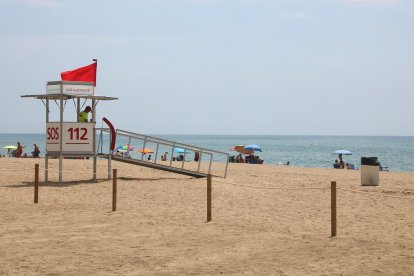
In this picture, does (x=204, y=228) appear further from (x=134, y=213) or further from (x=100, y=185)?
(x=100, y=185)

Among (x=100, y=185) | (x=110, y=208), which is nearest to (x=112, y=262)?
(x=110, y=208)

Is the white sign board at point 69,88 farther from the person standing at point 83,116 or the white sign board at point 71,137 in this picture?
the white sign board at point 71,137

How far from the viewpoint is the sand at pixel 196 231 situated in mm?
10123

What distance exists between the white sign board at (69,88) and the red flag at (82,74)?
1.79ft

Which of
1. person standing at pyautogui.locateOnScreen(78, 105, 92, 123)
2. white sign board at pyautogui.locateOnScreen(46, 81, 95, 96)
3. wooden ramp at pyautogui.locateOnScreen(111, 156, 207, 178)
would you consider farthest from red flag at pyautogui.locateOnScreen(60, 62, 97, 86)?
wooden ramp at pyautogui.locateOnScreen(111, 156, 207, 178)

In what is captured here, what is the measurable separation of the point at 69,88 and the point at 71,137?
1.60 metres

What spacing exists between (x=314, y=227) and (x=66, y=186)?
396 inches

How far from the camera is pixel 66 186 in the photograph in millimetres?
21703

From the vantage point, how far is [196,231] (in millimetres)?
13477

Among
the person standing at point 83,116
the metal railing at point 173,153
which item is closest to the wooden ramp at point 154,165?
the metal railing at point 173,153

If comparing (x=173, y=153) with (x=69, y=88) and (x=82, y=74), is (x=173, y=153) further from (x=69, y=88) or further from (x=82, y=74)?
(x=69, y=88)

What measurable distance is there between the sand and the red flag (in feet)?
11.8

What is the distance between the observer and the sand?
33.2 feet

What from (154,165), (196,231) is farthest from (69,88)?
(196,231)
